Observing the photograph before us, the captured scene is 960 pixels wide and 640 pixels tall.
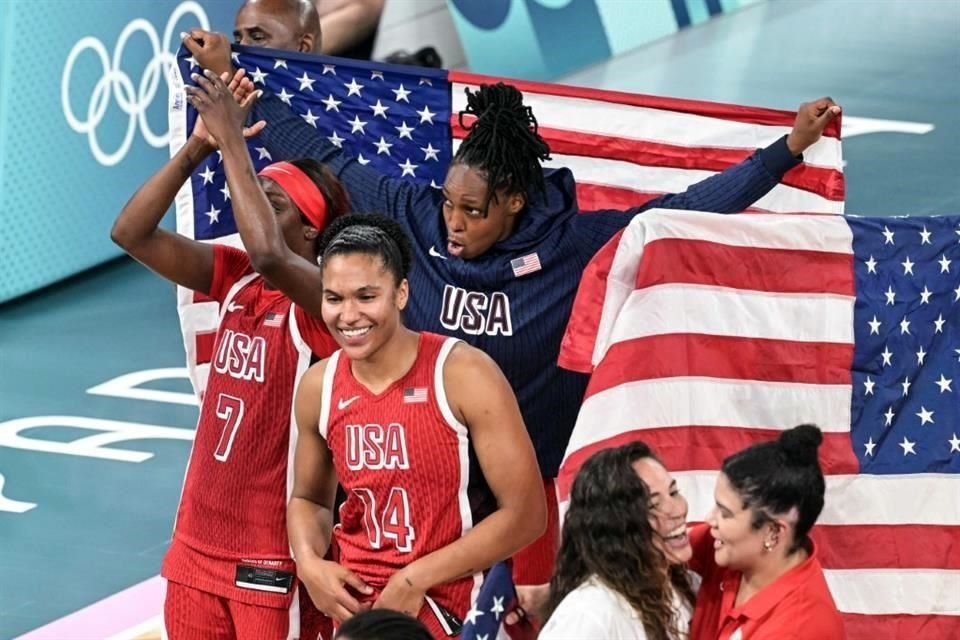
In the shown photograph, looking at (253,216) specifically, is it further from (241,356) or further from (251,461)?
(251,461)

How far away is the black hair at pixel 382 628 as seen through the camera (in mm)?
3453

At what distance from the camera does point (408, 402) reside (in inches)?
184

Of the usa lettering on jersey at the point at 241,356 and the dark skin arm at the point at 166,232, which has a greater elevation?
the dark skin arm at the point at 166,232

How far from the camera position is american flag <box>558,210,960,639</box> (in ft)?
18.2

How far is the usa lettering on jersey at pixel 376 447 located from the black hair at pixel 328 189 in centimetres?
86

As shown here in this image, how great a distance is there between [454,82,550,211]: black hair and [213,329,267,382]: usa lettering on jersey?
741mm

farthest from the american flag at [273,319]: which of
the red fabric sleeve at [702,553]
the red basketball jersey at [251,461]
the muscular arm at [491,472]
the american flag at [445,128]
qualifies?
the red fabric sleeve at [702,553]

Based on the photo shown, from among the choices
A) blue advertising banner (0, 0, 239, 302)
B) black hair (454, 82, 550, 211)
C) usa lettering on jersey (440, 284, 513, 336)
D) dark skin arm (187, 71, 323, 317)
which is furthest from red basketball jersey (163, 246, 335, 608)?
blue advertising banner (0, 0, 239, 302)

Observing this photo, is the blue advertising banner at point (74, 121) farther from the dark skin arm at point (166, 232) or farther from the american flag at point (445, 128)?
the dark skin arm at point (166, 232)

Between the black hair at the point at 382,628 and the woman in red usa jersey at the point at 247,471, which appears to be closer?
the black hair at the point at 382,628

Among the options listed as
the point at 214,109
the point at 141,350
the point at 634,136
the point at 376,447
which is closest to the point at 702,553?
the point at 376,447

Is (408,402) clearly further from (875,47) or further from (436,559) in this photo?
(875,47)

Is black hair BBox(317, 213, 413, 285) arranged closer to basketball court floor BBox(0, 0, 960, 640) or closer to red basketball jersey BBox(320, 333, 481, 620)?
red basketball jersey BBox(320, 333, 481, 620)

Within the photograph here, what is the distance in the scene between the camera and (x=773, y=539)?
434 cm
